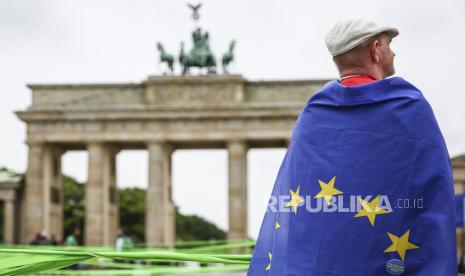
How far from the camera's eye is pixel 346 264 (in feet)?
13.2

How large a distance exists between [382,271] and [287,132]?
54044mm

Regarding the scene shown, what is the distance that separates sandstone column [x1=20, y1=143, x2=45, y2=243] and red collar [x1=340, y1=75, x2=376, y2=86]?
179 ft

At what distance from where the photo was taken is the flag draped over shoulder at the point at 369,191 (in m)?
3.98

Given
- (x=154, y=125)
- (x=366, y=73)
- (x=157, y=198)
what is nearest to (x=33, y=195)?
(x=157, y=198)

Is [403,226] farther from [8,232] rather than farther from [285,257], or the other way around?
[8,232]

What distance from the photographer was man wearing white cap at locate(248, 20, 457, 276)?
3.98 m

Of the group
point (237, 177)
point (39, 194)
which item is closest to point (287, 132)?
point (237, 177)

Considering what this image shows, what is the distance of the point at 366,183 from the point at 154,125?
2156 inches

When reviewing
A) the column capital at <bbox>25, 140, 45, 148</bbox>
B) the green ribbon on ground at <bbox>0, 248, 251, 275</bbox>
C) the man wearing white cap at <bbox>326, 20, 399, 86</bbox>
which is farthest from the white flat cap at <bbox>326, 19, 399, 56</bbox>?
the column capital at <bbox>25, 140, 45, 148</bbox>

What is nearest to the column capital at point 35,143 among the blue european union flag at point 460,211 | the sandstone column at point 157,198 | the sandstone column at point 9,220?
the sandstone column at point 9,220

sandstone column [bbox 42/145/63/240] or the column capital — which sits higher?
the column capital

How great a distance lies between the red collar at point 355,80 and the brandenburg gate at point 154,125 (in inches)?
2102

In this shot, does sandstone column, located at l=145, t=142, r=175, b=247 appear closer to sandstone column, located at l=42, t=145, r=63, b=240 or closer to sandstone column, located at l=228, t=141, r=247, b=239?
sandstone column, located at l=228, t=141, r=247, b=239

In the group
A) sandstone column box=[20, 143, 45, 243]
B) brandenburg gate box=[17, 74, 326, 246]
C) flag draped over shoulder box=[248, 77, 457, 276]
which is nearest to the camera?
flag draped over shoulder box=[248, 77, 457, 276]
